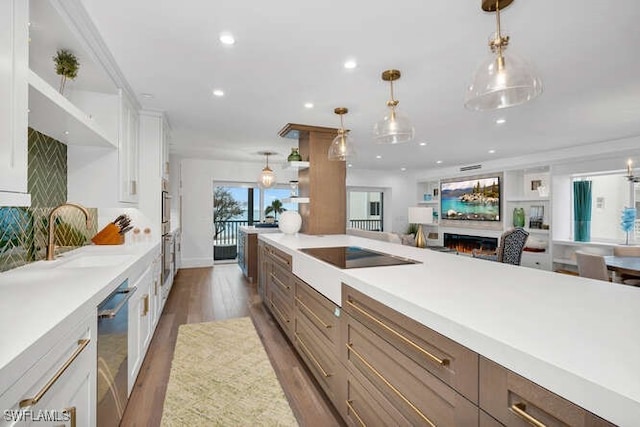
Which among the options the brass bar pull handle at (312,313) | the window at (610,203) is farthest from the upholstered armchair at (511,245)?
the brass bar pull handle at (312,313)

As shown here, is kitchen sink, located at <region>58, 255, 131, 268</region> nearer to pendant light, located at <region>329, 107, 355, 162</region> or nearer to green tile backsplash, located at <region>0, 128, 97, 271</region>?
green tile backsplash, located at <region>0, 128, 97, 271</region>

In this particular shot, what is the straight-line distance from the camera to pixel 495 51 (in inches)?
59.6

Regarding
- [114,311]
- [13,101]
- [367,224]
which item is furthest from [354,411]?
[367,224]

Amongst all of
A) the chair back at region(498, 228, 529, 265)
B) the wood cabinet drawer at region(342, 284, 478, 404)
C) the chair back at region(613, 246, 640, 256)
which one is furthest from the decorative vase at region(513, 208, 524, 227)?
the wood cabinet drawer at region(342, 284, 478, 404)

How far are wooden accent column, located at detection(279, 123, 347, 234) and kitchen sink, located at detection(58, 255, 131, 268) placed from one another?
2167 millimetres

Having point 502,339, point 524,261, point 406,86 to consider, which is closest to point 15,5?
point 502,339

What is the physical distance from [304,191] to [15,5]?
319cm

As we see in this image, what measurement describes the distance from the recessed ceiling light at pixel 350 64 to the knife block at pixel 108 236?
2546 mm

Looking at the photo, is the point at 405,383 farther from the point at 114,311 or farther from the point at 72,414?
the point at 114,311

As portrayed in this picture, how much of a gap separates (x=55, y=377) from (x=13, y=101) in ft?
3.40

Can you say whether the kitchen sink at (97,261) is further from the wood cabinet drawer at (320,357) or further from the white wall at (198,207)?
the white wall at (198,207)

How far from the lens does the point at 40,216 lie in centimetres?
217

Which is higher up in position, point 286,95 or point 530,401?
point 286,95

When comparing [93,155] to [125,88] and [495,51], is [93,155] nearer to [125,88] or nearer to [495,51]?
[125,88]
